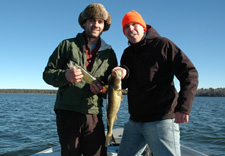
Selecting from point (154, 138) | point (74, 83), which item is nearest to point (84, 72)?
point (74, 83)

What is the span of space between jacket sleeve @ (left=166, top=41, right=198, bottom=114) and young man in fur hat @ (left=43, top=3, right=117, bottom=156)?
1.35m

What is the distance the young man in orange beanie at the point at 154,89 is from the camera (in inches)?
126

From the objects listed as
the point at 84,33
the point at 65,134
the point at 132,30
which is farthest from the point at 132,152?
the point at 84,33

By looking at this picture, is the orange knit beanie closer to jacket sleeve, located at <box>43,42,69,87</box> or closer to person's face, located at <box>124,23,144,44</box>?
person's face, located at <box>124,23,144,44</box>

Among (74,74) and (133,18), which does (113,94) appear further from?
(133,18)

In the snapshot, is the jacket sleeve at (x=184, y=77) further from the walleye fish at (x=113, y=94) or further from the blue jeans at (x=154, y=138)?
the walleye fish at (x=113, y=94)

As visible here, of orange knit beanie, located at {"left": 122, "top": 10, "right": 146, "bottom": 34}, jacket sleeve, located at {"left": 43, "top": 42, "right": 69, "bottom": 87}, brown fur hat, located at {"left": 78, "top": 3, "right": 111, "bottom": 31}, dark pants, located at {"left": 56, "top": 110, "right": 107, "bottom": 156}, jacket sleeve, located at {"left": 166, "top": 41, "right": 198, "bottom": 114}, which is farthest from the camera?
brown fur hat, located at {"left": 78, "top": 3, "right": 111, "bottom": 31}

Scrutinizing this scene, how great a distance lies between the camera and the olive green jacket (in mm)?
3619

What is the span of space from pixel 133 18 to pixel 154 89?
4.57 ft

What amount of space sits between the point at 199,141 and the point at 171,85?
1152 cm

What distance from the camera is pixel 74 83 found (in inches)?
148

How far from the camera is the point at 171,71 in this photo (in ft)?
11.7

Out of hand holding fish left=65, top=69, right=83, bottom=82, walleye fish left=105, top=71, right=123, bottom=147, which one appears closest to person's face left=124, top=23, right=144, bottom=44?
walleye fish left=105, top=71, right=123, bottom=147

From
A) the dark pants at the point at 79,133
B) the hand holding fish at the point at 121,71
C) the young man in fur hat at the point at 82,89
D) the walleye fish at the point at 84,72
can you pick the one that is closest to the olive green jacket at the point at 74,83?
the young man in fur hat at the point at 82,89
